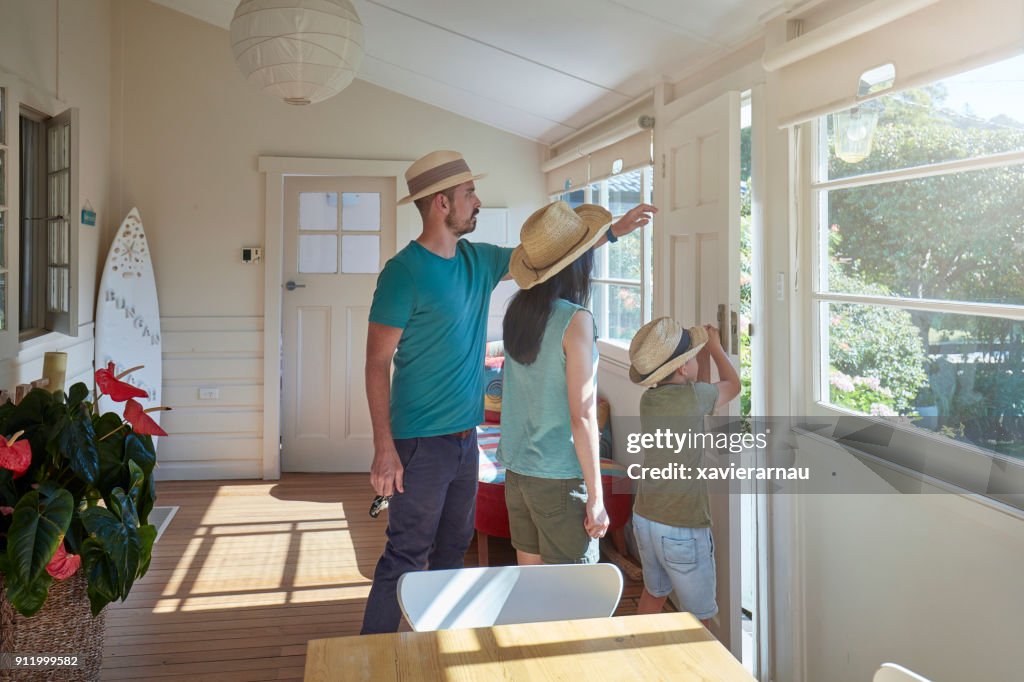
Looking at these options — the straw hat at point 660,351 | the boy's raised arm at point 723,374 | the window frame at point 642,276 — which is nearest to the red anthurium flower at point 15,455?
the straw hat at point 660,351

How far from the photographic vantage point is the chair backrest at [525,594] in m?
1.80

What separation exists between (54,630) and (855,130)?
9.64 ft

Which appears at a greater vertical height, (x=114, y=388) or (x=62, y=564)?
(x=114, y=388)

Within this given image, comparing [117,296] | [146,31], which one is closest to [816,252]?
[117,296]

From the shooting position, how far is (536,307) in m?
2.36

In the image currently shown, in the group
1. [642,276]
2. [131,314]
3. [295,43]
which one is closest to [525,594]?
[295,43]

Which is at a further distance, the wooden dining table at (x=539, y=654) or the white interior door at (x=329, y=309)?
the white interior door at (x=329, y=309)

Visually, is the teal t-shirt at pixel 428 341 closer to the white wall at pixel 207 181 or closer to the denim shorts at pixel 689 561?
the denim shorts at pixel 689 561

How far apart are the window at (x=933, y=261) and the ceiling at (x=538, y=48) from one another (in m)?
0.70

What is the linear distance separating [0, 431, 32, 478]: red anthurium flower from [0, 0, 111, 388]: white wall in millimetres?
1266

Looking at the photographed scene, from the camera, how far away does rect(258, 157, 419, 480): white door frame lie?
6020 mm

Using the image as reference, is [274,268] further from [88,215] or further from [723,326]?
[723,326]

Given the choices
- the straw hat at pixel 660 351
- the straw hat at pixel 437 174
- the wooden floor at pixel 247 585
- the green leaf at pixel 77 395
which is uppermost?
the straw hat at pixel 437 174

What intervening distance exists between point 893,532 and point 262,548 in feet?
10.7
